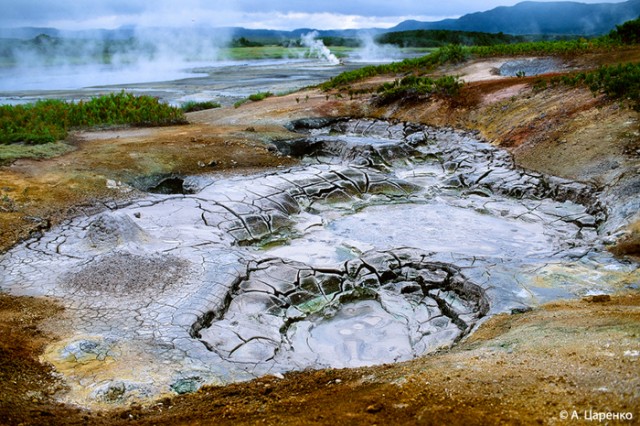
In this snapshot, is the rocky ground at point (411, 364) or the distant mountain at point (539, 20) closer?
the rocky ground at point (411, 364)

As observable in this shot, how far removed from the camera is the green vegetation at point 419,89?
17297mm

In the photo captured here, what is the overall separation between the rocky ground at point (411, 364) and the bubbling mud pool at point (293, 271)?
14.8 inches

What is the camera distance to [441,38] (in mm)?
71062

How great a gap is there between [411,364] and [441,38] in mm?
71801

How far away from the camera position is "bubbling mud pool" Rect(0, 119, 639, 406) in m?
5.52

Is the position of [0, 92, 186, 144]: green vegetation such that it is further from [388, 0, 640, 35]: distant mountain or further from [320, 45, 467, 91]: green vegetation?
[388, 0, 640, 35]: distant mountain

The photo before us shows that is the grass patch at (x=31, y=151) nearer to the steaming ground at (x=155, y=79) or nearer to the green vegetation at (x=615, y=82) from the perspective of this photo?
the steaming ground at (x=155, y=79)

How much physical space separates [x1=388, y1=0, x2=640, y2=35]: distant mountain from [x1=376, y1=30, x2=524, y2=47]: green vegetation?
121 ft

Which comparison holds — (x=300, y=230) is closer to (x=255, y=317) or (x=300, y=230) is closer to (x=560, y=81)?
(x=255, y=317)

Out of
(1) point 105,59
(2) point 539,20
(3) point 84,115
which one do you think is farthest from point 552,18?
(3) point 84,115

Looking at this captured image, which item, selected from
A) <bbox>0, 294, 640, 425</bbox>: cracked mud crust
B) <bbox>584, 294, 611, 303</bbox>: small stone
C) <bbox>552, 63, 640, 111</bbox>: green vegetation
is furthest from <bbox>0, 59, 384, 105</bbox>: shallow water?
<bbox>0, 294, 640, 425</bbox>: cracked mud crust

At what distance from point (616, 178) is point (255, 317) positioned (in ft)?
23.4

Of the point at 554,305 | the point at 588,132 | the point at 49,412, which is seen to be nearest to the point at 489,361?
the point at 554,305

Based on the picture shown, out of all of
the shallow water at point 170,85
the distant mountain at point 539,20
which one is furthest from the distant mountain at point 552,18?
the shallow water at point 170,85
